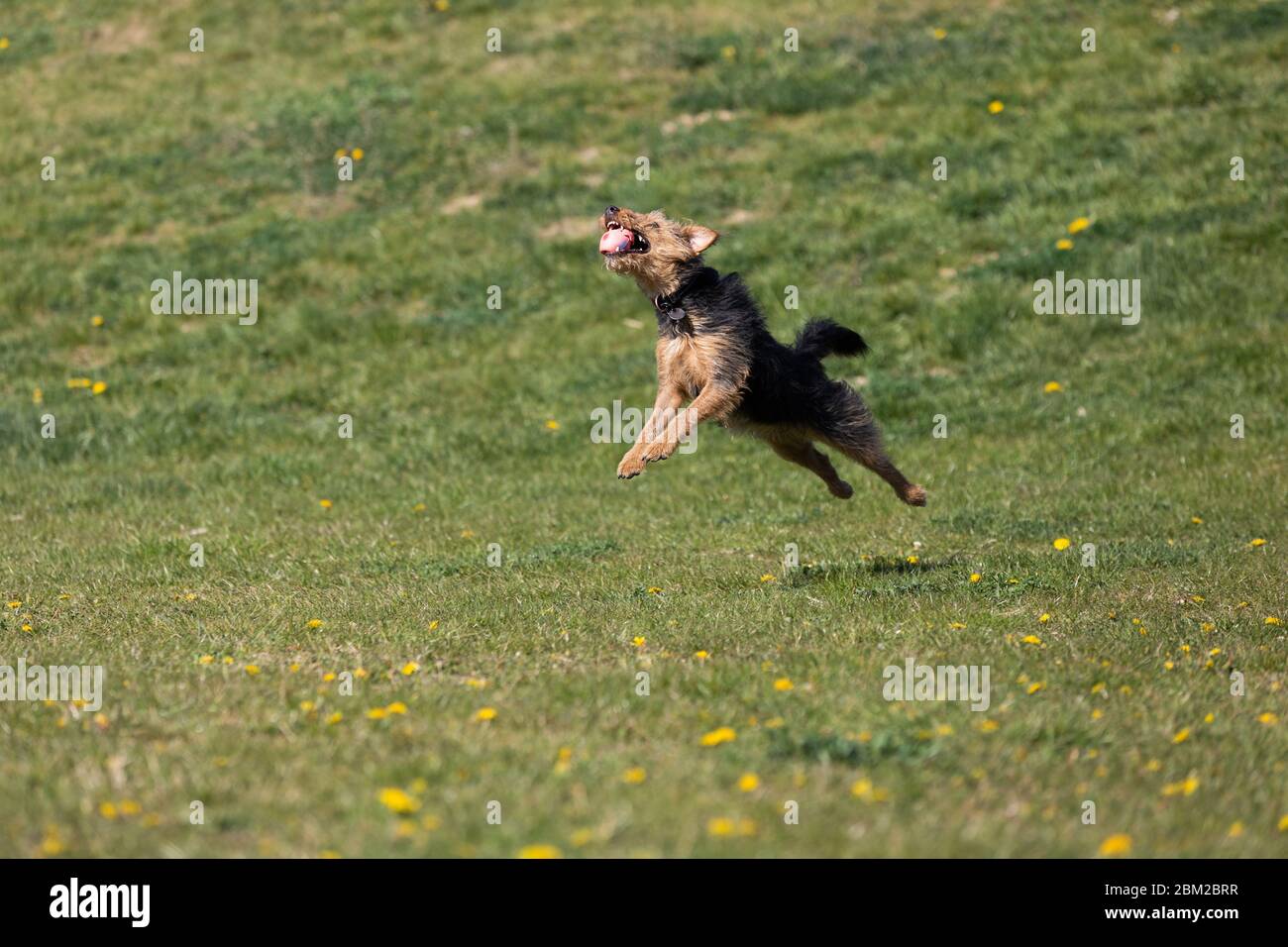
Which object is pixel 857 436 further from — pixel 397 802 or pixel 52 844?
pixel 52 844

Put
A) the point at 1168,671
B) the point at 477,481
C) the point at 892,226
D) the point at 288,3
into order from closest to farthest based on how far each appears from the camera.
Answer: the point at 1168,671
the point at 477,481
the point at 892,226
the point at 288,3

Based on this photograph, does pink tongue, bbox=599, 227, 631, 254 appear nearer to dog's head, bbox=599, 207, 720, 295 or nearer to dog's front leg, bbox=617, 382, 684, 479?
dog's head, bbox=599, 207, 720, 295

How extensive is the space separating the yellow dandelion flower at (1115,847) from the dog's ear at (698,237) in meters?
4.64

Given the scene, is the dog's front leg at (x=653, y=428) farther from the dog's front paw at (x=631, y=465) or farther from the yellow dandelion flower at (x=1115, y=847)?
the yellow dandelion flower at (x=1115, y=847)

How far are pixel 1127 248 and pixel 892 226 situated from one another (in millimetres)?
2639

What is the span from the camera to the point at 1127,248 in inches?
576

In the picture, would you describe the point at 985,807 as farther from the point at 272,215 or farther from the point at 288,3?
the point at 288,3

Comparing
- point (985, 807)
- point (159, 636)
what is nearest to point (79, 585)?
point (159, 636)

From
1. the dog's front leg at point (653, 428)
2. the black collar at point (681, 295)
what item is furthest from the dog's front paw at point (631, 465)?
the black collar at point (681, 295)

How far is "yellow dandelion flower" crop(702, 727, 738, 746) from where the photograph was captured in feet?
15.0

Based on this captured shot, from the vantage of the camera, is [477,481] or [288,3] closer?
[477,481]

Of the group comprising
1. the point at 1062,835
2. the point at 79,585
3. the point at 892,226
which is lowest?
the point at 1062,835

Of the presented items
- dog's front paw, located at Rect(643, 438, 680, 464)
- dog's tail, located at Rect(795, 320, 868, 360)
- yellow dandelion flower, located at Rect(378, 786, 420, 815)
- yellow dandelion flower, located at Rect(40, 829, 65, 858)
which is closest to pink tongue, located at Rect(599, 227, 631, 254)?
dog's front paw, located at Rect(643, 438, 680, 464)

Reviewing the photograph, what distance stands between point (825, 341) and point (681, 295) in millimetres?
1231
